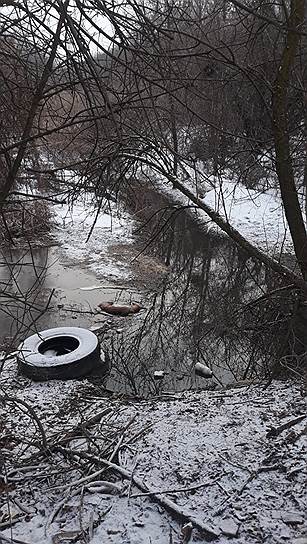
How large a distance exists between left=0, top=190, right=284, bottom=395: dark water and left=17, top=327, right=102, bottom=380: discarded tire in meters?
0.35

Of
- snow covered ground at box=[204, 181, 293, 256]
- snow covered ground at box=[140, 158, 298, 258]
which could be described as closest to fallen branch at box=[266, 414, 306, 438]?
snow covered ground at box=[140, 158, 298, 258]

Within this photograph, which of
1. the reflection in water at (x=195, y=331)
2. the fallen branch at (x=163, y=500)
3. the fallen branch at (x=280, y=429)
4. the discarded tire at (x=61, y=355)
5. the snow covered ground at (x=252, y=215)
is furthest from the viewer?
the snow covered ground at (x=252, y=215)

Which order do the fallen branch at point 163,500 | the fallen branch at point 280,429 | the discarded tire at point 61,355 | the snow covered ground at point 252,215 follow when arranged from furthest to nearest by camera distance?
the snow covered ground at point 252,215, the discarded tire at point 61,355, the fallen branch at point 280,429, the fallen branch at point 163,500

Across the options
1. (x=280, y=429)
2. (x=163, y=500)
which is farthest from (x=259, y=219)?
(x=163, y=500)

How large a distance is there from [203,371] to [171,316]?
180cm

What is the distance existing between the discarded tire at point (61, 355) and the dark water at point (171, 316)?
350mm

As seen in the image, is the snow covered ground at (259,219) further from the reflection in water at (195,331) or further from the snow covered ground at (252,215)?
the reflection in water at (195,331)

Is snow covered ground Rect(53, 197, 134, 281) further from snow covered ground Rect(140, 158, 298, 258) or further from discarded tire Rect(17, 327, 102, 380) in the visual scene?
discarded tire Rect(17, 327, 102, 380)

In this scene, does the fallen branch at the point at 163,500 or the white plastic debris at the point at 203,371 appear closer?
the fallen branch at the point at 163,500

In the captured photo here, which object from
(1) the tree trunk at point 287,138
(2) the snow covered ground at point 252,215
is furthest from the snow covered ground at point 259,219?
(1) the tree trunk at point 287,138

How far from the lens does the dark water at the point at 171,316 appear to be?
6402mm

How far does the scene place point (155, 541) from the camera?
2.94m

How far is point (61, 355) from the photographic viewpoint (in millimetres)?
6391

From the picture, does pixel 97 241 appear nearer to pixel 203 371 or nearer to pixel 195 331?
pixel 195 331
